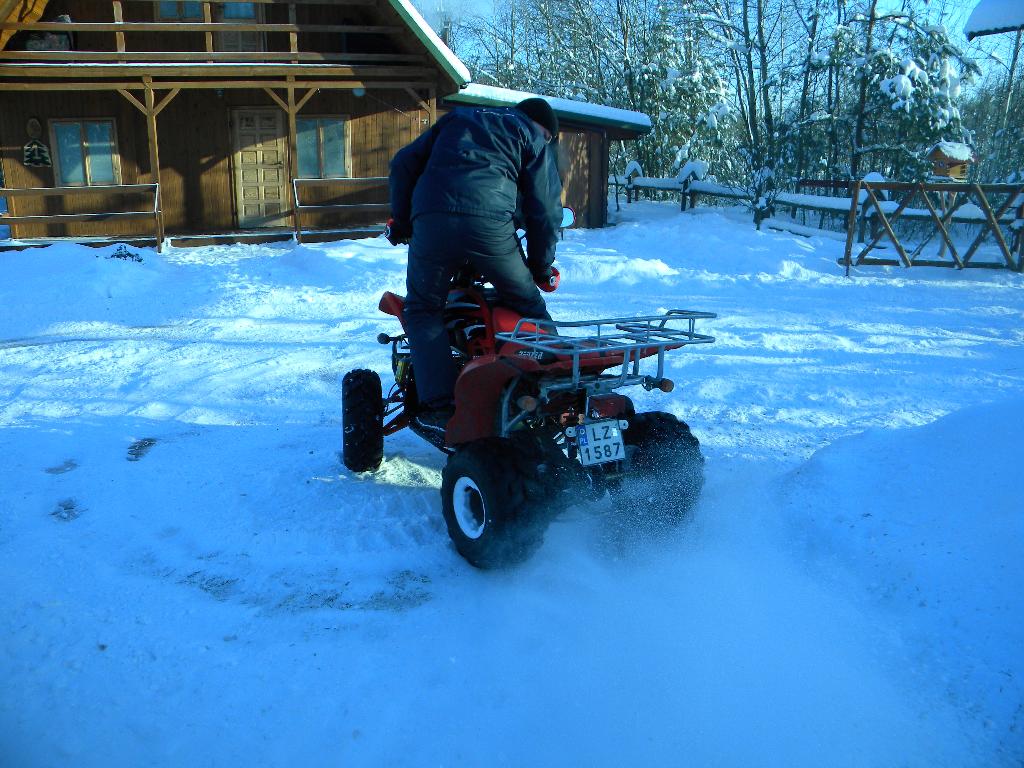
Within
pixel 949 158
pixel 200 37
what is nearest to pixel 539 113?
pixel 949 158

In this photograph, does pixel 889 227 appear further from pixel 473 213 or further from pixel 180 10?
pixel 180 10

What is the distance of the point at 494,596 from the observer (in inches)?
132

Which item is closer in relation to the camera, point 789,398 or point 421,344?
point 421,344

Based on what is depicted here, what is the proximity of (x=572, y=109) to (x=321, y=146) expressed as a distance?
6.23m

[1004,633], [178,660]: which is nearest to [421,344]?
[178,660]

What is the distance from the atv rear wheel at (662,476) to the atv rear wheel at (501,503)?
628mm

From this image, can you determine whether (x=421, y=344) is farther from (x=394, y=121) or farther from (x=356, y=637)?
(x=394, y=121)

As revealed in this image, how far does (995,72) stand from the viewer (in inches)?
1135

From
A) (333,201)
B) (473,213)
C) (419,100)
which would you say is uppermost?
(419,100)

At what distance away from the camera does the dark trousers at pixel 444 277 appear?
153 inches

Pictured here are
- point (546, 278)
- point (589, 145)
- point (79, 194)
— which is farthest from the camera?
point (589, 145)

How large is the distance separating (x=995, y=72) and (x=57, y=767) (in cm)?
3453

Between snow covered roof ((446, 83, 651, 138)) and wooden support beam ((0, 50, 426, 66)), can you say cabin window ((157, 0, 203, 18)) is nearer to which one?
wooden support beam ((0, 50, 426, 66))

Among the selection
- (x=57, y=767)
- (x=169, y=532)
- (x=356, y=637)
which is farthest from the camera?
(x=169, y=532)
